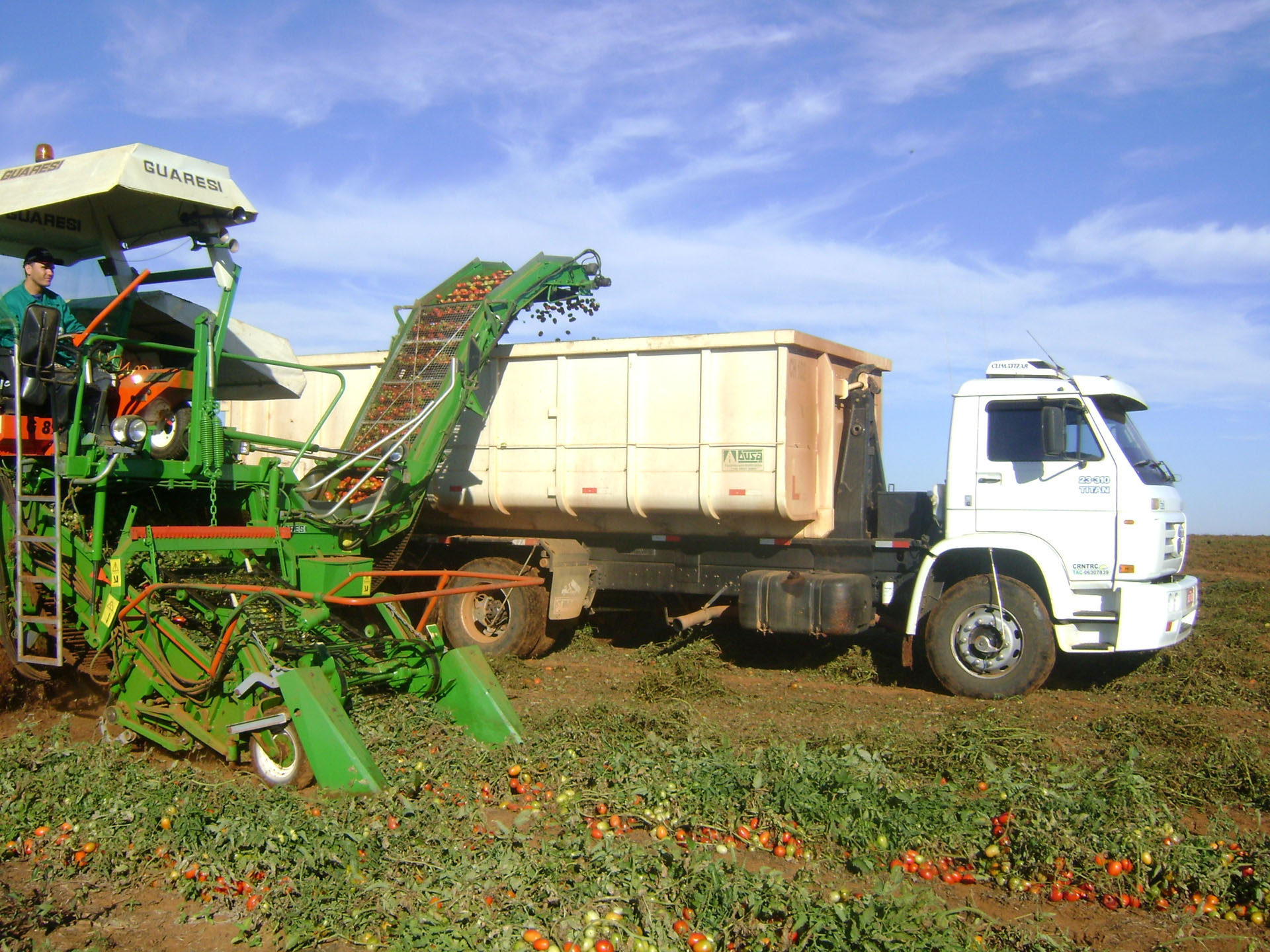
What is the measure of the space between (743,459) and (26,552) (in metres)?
5.36

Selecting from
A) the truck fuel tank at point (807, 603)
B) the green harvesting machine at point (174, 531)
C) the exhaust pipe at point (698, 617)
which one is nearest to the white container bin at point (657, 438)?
the truck fuel tank at point (807, 603)

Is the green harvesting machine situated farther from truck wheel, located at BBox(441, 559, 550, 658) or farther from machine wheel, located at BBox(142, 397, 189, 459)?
truck wheel, located at BBox(441, 559, 550, 658)

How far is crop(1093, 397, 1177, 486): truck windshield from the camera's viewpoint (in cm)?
792

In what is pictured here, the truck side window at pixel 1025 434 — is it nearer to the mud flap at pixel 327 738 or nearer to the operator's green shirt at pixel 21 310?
the mud flap at pixel 327 738

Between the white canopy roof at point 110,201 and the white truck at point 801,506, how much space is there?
9.30ft

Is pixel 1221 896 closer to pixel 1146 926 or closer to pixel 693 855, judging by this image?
pixel 1146 926

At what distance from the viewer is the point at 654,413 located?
358 inches

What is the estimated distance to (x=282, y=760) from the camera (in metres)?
5.36

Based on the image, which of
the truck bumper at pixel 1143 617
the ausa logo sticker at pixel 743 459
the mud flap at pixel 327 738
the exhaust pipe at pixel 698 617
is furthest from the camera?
the exhaust pipe at pixel 698 617

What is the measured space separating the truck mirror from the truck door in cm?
2

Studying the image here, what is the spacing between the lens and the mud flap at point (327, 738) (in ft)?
16.3

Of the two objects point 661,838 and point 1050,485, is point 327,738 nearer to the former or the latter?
point 661,838

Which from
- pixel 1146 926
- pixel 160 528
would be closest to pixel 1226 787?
pixel 1146 926

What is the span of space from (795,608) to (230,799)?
501 cm
